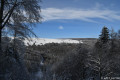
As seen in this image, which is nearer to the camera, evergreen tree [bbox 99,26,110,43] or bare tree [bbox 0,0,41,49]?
bare tree [bbox 0,0,41,49]

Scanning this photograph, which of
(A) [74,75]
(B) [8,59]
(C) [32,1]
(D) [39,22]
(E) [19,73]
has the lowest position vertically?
(A) [74,75]

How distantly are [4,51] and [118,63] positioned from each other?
66.4ft

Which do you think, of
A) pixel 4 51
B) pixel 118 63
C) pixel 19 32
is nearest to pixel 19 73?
pixel 4 51

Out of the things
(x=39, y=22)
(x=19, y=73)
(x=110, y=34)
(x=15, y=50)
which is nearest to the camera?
Answer: (x=19, y=73)

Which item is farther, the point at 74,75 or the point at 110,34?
the point at 110,34

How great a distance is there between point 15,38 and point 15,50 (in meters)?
0.67

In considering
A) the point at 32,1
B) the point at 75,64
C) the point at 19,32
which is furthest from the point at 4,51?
the point at 75,64

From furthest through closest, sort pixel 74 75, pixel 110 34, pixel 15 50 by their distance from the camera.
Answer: pixel 110 34
pixel 74 75
pixel 15 50

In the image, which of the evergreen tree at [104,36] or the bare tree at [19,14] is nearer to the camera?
the bare tree at [19,14]

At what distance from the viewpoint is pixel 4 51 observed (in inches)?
259

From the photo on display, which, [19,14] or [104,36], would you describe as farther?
[104,36]

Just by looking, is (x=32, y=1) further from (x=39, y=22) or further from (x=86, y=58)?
(x=86, y=58)

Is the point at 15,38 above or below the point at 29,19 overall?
below

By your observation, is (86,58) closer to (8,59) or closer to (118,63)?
(118,63)
